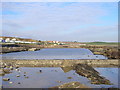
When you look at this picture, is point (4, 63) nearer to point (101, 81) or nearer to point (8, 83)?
point (8, 83)

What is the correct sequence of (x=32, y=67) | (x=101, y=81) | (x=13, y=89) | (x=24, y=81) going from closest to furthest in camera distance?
(x=13, y=89), (x=101, y=81), (x=24, y=81), (x=32, y=67)

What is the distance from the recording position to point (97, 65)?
64.1 ft

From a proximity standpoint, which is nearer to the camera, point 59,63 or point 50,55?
point 59,63

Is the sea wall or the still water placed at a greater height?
the sea wall

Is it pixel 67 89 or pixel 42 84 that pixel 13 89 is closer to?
pixel 42 84

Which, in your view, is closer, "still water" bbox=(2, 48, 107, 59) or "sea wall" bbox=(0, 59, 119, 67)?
"sea wall" bbox=(0, 59, 119, 67)

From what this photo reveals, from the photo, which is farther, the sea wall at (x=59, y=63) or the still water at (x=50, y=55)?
the still water at (x=50, y=55)

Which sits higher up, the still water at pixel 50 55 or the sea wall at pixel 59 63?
the sea wall at pixel 59 63

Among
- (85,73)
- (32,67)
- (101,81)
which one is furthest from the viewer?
(32,67)

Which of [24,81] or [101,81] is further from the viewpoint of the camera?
[24,81]

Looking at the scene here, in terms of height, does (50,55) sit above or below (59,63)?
below

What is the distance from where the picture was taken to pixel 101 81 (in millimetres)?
11938

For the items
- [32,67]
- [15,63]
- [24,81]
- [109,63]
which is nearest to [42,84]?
[24,81]

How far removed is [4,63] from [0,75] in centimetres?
513
